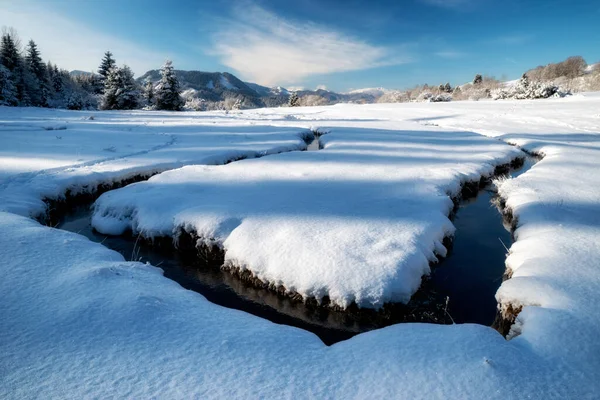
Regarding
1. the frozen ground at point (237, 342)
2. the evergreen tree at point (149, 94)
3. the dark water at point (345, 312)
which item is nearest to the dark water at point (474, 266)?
the dark water at point (345, 312)

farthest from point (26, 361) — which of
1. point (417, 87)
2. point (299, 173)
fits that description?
point (417, 87)

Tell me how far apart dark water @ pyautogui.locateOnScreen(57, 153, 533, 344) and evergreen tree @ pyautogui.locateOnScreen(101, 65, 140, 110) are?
33047mm

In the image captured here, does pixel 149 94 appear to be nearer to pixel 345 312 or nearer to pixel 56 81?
pixel 56 81

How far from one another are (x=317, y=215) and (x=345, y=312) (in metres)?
1.82

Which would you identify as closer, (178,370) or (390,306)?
(178,370)

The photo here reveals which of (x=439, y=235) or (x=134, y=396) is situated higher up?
(x=134, y=396)

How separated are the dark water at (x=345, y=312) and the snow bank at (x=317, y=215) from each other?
19cm

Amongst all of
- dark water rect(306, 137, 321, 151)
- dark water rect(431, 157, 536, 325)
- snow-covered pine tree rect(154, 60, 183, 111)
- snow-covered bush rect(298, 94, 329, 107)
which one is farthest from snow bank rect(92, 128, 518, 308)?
snow-covered bush rect(298, 94, 329, 107)

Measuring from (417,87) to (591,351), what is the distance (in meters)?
61.5

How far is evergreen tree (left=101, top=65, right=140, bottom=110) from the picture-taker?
33.4m

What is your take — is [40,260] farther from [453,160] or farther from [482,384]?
[453,160]

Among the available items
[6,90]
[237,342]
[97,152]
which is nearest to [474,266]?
[237,342]

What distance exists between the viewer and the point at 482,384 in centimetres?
186

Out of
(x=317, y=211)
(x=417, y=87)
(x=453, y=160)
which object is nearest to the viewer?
(x=317, y=211)
